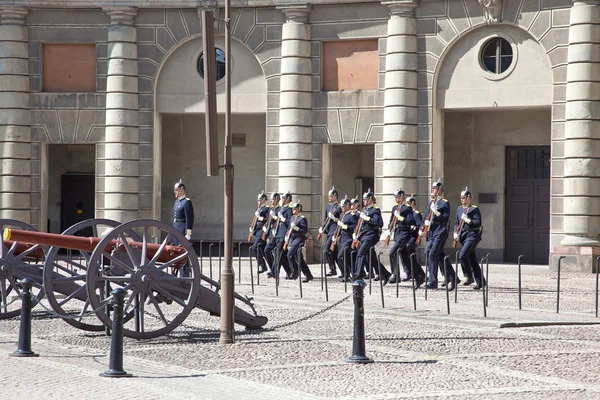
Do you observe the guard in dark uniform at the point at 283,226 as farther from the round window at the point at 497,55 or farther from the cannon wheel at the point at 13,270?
the cannon wheel at the point at 13,270

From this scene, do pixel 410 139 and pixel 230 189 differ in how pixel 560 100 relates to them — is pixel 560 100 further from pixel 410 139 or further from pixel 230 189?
pixel 230 189

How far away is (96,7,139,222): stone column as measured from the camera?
29031mm

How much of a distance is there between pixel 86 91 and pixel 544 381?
20.6 m

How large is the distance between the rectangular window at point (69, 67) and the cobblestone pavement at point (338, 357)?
13208 mm

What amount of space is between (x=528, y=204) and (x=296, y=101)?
6.20 m

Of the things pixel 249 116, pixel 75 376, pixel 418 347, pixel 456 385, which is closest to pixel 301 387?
pixel 456 385

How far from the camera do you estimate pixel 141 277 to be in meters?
13.3

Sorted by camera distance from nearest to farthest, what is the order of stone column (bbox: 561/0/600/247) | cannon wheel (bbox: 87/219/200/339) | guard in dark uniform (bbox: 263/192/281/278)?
1. cannon wheel (bbox: 87/219/200/339)
2. guard in dark uniform (bbox: 263/192/281/278)
3. stone column (bbox: 561/0/600/247)

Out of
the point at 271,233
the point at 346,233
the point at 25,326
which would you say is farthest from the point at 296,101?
the point at 25,326

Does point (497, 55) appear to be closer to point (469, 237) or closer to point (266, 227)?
point (266, 227)

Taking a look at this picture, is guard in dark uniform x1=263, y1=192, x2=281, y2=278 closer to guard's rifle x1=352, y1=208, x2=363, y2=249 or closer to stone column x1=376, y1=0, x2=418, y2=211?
guard's rifle x1=352, y1=208, x2=363, y2=249

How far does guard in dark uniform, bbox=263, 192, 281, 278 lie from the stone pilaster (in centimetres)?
300

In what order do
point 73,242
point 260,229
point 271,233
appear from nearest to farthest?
point 73,242, point 271,233, point 260,229

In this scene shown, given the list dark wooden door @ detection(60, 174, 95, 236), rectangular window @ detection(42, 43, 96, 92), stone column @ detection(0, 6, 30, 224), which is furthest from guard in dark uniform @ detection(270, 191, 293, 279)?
dark wooden door @ detection(60, 174, 95, 236)
